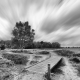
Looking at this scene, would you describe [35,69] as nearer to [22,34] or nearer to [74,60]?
[74,60]

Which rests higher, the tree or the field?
the tree

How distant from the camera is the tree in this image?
1075 inches

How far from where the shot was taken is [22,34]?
90.4ft

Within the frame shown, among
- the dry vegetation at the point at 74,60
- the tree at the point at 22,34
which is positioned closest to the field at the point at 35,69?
the dry vegetation at the point at 74,60

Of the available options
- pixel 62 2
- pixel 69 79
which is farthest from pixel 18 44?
pixel 69 79

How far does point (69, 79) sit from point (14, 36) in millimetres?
25830

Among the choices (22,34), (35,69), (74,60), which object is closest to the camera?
(35,69)

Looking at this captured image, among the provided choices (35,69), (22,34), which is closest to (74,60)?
(35,69)

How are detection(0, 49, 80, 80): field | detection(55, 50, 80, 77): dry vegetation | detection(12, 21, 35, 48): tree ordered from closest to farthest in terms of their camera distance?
detection(0, 49, 80, 80): field < detection(55, 50, 80, 77): dry vegetation < detection(12, 21, 35, 48): tree

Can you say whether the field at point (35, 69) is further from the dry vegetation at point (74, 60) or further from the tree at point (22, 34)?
the tree at point (22, 34)

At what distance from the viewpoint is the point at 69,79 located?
6.98m

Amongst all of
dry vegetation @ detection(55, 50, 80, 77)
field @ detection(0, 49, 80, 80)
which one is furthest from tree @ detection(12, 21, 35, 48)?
dry vegetation @ detection(55, 50, 80, 77)

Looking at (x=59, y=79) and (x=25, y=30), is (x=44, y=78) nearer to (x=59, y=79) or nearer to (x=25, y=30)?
(x=59, y=79)

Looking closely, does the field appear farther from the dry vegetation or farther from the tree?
the tree
